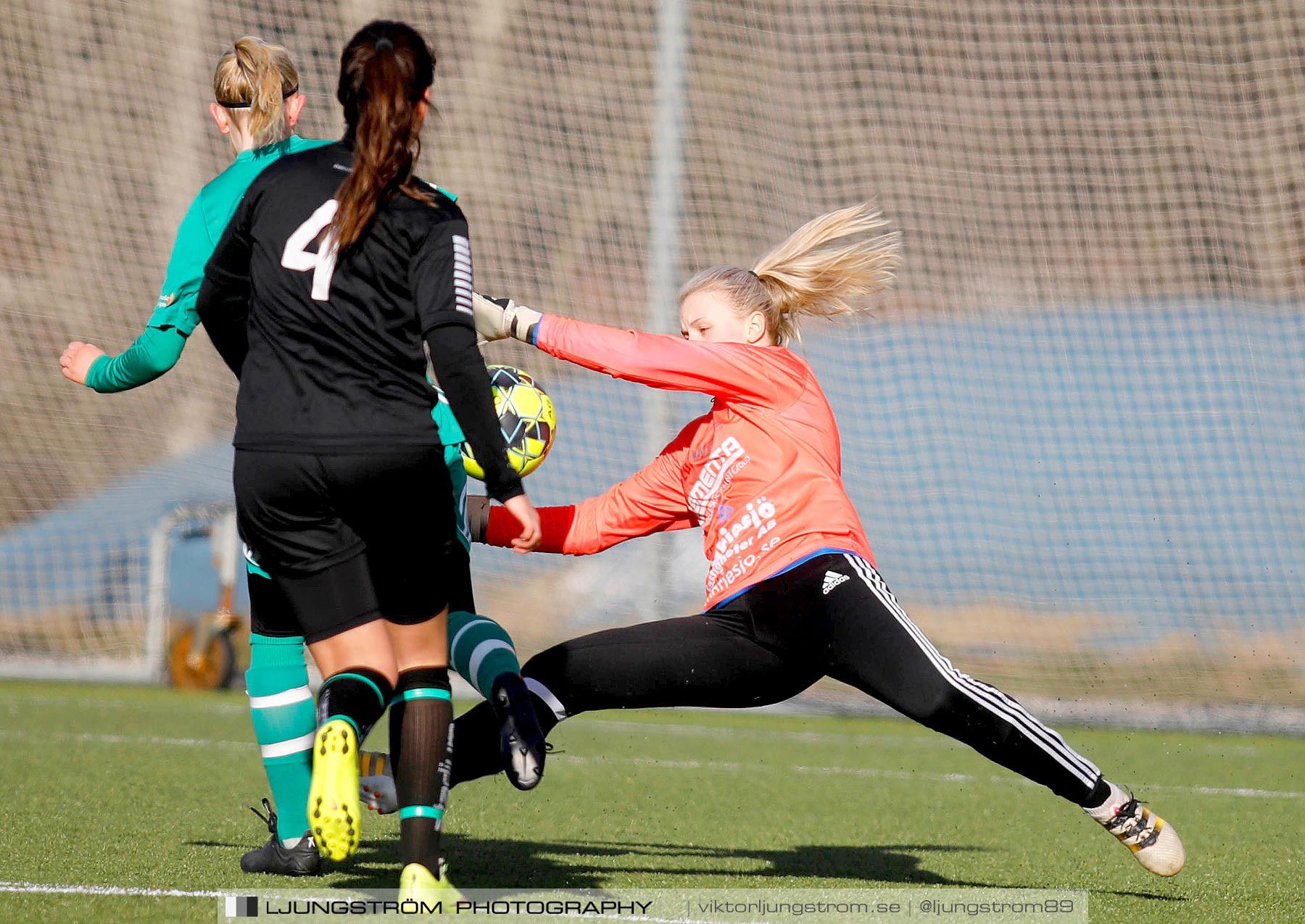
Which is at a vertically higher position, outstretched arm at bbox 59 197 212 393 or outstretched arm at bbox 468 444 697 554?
outstretched arm at bbox 59 197 212 393

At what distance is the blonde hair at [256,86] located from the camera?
3568 millimetres

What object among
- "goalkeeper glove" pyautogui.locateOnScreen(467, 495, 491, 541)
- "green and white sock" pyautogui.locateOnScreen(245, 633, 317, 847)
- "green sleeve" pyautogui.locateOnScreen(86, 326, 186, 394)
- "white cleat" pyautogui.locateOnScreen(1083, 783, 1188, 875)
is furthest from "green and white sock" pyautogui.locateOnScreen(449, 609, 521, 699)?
"white cleat" pyautogui.locateOnScreen(1083, 783, 1188, 875)

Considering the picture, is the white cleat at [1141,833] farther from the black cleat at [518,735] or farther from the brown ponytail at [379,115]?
the brown ponytail at [379,115]

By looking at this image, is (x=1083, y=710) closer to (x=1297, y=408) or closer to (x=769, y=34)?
(x=1297, y=408)

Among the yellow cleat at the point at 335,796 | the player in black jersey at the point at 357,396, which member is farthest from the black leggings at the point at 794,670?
the yellow cleat at the point at 335,796

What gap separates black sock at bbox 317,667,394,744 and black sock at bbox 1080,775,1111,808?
5.48ft

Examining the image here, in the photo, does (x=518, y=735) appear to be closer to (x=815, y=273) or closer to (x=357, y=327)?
(x=357, y=327)

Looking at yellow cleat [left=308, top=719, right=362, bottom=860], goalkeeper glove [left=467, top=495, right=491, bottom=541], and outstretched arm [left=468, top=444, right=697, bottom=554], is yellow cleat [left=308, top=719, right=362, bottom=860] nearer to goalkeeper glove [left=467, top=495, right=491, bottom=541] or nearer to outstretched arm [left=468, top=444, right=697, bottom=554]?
goalkeeper glove [left=467, top=495, right=491, bottom=541]

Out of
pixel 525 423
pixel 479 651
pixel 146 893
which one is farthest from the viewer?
pixel 525 423

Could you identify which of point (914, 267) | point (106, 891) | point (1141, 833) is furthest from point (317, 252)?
point (914, 267)

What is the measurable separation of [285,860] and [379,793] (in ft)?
1.09

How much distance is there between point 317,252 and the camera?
2814 millimetres

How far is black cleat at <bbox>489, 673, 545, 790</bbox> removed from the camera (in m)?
3.07

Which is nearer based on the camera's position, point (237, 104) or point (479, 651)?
point (479, 651)
